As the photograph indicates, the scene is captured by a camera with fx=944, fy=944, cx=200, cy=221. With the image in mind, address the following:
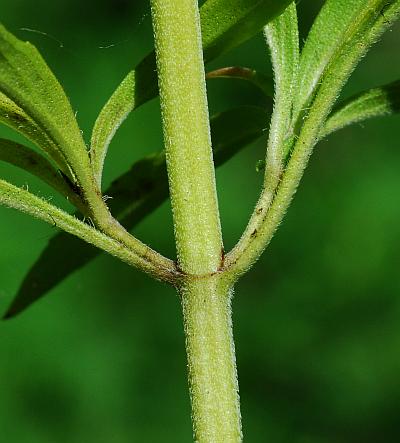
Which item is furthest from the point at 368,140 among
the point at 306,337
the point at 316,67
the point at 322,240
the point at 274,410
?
the point at 316,67

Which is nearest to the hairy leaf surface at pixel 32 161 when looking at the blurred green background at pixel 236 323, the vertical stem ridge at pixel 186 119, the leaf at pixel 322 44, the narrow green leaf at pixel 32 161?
the narrow green leaf at pixel 32 161

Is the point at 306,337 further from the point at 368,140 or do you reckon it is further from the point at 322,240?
the point at 368,140

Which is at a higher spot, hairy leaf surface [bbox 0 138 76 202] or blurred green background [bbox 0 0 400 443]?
blurred green background [bbox 0 0 400 443]

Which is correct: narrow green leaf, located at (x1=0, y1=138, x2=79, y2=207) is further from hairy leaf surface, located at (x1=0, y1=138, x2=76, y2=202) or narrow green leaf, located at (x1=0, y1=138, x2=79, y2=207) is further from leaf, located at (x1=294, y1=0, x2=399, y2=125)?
leaf, located at (x1=294, y1=0, x2=399, y2=125)

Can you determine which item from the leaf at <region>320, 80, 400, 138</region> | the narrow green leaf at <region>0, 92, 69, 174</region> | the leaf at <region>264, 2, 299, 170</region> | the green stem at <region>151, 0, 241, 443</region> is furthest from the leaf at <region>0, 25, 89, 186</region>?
the leaf at <region>320, 80, 400, 138</region>

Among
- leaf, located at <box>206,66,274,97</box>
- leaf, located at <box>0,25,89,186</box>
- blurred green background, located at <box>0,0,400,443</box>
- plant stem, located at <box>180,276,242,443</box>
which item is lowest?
plant stem, located at <box>180,276,242,443</box>

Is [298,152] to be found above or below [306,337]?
below

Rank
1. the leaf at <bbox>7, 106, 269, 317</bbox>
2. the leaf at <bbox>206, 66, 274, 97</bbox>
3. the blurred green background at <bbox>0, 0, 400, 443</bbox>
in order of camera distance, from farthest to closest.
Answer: the blurred green background at <bbox>0, 0, 400, 443</bbox>, the leaf at <bbox>7, 106, 269, 317</bbox>, the leaf at <bbox>206, 66, 274, 97</bbox>
